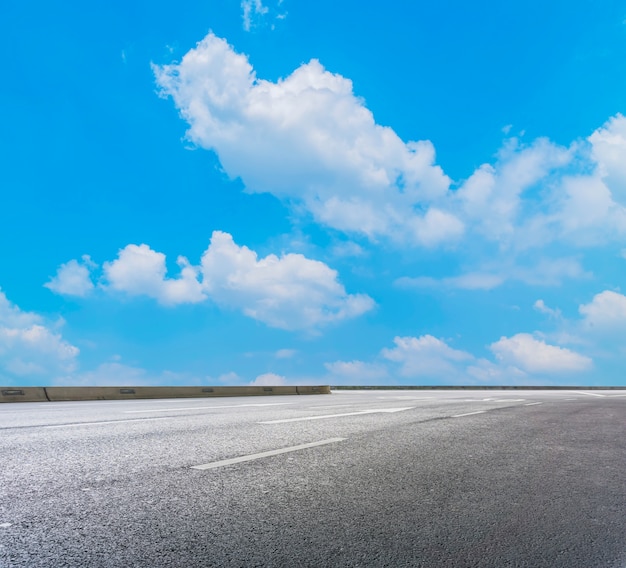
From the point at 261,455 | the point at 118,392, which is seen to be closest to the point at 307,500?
the point at 261,455

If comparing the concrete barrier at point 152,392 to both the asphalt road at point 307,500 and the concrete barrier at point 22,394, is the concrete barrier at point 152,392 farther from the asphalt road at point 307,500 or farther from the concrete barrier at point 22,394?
the asphalt road at point 307,500

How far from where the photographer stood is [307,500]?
391 centimetres

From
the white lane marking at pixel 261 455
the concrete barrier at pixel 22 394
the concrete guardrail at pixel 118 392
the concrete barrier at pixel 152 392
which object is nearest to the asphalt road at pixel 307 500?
the white lane marking at pixel 261 455

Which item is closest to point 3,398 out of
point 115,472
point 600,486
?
point 115,472

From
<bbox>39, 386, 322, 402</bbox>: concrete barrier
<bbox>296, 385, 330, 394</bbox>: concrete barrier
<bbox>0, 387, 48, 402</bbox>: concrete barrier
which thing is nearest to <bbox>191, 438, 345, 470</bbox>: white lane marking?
<bbox>0, 387, 48, 402</bbox>: concrete barrier

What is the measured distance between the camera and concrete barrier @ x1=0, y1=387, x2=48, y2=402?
18734 mm

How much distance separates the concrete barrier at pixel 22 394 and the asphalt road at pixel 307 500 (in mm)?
13072

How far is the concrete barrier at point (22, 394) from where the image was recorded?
18734 millimetres

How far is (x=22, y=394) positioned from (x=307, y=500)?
18.2 meters

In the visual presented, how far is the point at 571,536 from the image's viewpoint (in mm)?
3314

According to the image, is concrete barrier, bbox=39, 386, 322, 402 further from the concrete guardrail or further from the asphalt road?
the asphalt road

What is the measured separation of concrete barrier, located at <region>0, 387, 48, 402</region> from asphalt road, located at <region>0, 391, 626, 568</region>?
42.9 ft

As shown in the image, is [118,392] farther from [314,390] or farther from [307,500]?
[307,500]

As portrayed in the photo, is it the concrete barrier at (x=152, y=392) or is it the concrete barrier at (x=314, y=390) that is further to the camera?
the concrete barrier at (x=314, y=390)
